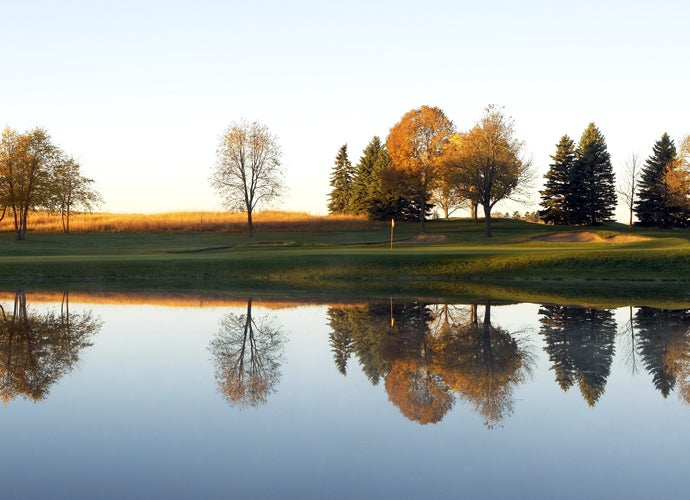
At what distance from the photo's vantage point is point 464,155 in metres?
64.6

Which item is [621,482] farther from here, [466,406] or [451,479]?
[466,406]

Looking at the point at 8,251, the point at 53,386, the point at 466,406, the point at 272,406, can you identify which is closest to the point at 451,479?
the point at 466,406

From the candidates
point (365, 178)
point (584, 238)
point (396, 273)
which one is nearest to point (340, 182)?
point (365, 178)

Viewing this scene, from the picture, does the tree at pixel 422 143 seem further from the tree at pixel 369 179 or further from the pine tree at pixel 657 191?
the pine tree at pixel 657 191

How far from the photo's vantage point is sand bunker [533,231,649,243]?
52.7 meters

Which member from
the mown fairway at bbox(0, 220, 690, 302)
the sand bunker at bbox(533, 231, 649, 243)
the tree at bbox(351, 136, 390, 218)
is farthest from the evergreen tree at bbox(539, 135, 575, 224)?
the mown fairway at bbox(0, 220, 690, 302)

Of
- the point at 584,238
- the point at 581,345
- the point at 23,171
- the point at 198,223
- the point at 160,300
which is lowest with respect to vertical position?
the point at 160,300

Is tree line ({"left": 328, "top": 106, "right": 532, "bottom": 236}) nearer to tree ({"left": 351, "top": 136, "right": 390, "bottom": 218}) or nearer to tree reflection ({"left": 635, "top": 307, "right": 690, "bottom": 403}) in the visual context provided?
tree ({"left": 351, "top": 136, "right": 390, "bottom": 218})

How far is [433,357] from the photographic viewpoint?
13352 millimetres

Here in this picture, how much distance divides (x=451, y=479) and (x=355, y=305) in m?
15.4

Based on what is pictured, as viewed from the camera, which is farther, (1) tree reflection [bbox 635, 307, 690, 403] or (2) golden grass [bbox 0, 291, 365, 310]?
(2) golden grass [bbox 0, 291, 365, 310]

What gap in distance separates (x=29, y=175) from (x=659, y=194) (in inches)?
2759

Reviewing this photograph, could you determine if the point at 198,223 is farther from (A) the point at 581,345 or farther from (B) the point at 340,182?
(A) the point at 581,345

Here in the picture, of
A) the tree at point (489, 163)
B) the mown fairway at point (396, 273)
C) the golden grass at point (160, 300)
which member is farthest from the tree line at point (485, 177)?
the golden grass at point (160, 300)
